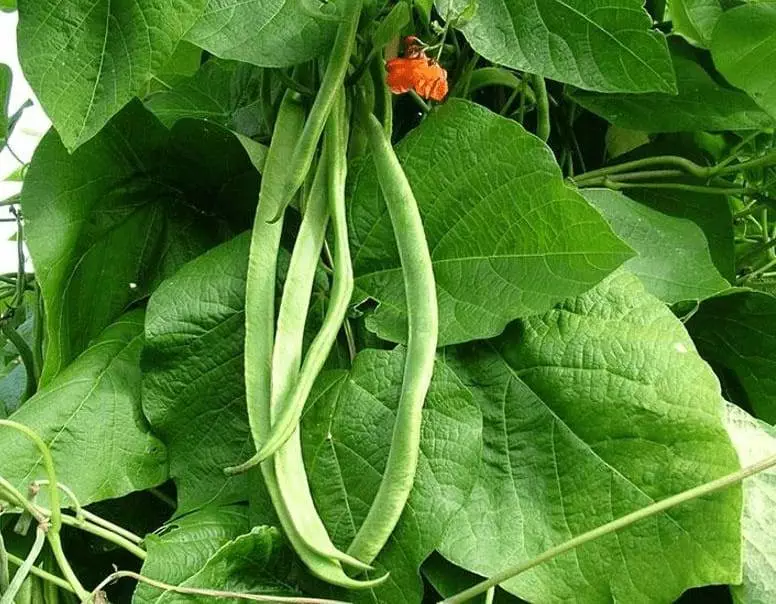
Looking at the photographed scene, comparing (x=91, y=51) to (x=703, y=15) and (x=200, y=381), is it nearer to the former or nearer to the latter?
(x=200, y=381)

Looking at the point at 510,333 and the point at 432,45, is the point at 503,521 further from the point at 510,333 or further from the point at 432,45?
the point at 432,45

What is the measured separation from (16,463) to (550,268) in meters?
0.27

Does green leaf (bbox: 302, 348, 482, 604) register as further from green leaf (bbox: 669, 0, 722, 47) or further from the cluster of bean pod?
green leaf (bbox: 669, 0, 722, 47)

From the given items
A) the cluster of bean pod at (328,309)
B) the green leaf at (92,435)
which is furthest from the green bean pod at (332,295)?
the green leaf at (92,435)

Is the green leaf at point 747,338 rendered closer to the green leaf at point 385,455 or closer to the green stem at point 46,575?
the green leaf at point 385,455

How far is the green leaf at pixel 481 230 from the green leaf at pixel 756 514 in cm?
13

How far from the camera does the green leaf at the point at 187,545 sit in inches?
15.7

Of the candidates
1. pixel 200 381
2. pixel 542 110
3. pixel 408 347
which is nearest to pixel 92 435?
pixel 200 381

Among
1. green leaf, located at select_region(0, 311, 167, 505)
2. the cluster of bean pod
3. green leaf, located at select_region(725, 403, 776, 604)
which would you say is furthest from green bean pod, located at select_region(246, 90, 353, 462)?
green leaf, located at select_region(725, 403, 776, 604)

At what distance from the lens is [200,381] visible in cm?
47

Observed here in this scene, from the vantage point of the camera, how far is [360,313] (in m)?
0.48

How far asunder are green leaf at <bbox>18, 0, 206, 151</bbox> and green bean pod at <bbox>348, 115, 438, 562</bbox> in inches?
4.7

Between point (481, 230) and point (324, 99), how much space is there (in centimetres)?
10

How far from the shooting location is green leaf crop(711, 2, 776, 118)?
0.53 metres
